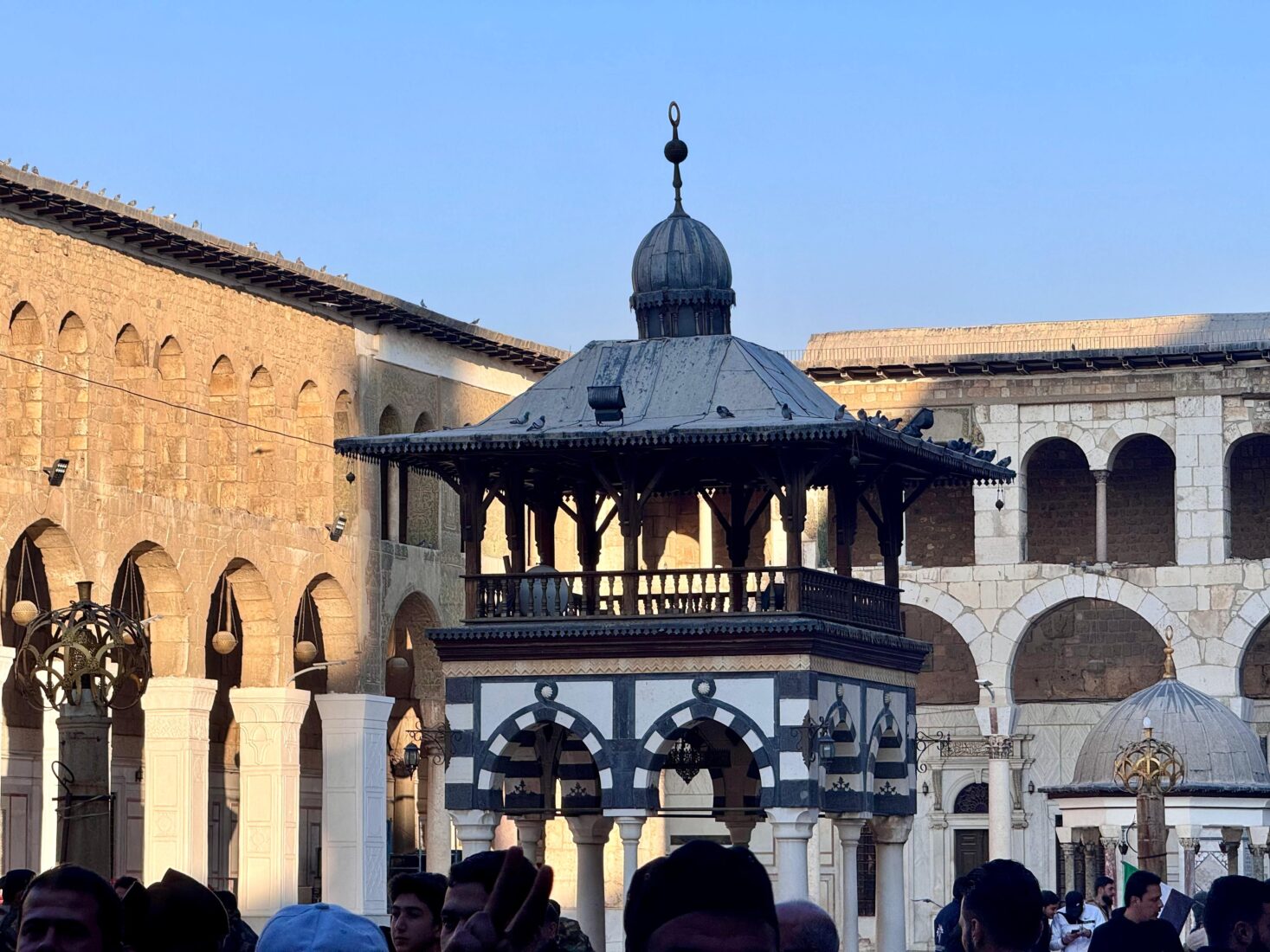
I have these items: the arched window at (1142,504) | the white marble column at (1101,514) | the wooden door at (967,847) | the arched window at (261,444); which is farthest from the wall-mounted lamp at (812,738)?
the wooden door at (967,847)

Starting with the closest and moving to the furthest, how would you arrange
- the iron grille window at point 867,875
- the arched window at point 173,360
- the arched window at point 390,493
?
the arched window at point 173,360, the arched window at point 390,493, the iron grille window at point 867,875

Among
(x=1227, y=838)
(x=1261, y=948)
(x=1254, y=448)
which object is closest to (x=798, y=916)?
Answer: (x=1261, y=948)

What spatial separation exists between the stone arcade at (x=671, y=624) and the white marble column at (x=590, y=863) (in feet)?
0.12

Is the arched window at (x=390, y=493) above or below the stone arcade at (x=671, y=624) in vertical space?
above

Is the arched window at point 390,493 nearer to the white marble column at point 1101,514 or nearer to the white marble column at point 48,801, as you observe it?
the white marble column at point 48,801

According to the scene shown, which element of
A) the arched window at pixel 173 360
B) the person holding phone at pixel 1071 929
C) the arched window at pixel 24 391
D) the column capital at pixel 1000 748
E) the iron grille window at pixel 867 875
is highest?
the arched window at pixel 173 360

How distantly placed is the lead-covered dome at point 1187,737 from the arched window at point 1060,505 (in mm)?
9790

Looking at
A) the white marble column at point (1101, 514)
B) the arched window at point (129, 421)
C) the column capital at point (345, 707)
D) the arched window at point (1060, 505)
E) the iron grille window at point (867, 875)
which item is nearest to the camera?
the arched window at point (129, 421)

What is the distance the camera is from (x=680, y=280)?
2481 cm

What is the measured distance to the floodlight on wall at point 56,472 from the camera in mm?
29859

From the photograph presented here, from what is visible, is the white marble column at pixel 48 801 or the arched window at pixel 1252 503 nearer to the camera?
the white marble column at pixel 48 801

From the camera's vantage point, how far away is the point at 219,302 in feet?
111

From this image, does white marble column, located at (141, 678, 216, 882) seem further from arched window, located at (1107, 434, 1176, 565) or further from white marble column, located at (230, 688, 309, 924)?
arched window, located at (1107, 434, 1176, 565)

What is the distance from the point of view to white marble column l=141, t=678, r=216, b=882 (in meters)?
31.6
